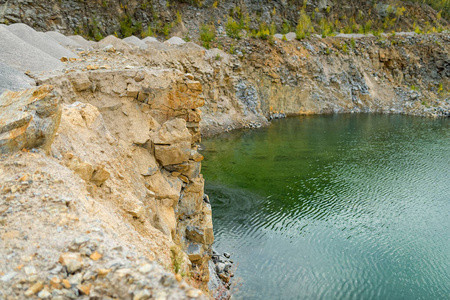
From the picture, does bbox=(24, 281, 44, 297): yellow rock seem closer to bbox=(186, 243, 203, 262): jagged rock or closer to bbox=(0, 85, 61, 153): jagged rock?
bbox=(0, 85, 61, 153): jagged rock

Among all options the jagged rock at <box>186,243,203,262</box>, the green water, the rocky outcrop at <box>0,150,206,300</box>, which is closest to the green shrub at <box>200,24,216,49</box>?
the green water

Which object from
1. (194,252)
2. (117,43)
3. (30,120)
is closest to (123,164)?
(30,120)

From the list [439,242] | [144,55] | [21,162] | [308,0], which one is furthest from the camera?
[308,0]

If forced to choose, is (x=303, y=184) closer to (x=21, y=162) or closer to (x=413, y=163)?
(x=413, y=163)

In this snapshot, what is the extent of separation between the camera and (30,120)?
595cm

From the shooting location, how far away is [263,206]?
18312mm

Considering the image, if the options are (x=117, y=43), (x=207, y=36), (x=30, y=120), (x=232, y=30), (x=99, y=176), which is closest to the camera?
(x=30, y=120)

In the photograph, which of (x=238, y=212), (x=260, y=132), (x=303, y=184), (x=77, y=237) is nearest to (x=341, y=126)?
(x=260, y=132)

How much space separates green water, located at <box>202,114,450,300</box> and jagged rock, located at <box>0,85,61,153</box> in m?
8.89

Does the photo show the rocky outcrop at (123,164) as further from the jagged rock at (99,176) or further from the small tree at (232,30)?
the small tree at (232,30)

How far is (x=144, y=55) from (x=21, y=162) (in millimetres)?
30016

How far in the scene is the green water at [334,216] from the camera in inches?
493

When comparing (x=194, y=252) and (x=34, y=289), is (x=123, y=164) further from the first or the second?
(x=34, y=289)

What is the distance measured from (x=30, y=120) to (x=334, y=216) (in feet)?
48.0
